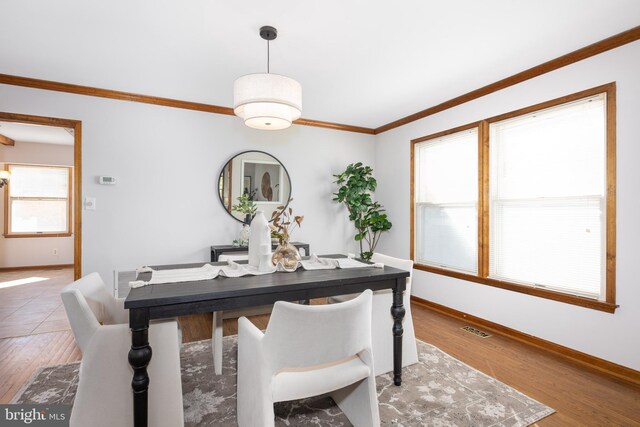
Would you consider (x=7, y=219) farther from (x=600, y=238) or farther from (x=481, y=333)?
(x=600, y=238)

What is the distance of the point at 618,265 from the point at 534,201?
82 cm

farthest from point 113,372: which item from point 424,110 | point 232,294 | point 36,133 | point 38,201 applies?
point 38,201

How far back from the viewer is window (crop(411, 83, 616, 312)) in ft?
8.31

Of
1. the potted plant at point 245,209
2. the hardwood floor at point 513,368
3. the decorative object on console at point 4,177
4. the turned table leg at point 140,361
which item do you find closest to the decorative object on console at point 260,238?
the turned table leg at point 140,361

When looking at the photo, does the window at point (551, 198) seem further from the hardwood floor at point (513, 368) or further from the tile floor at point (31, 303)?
the tile floor at point (31, 303)

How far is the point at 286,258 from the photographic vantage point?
6.90ft

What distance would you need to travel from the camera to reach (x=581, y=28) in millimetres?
2281

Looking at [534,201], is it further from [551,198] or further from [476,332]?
[476,332]

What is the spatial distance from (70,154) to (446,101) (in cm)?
744

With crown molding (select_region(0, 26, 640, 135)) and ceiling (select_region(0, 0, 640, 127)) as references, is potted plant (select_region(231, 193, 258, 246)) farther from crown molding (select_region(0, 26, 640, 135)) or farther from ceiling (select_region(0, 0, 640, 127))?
ceiling (select_region(0, 0, 640, 127))

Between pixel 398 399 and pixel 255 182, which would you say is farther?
pixel 255 182

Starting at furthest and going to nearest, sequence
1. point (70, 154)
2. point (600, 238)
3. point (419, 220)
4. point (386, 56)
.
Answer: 1. point (70, 154)
2. point (419, 220)
3. point (386, 56)
4. point (600, 238)

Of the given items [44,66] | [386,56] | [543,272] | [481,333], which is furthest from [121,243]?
[543,272]

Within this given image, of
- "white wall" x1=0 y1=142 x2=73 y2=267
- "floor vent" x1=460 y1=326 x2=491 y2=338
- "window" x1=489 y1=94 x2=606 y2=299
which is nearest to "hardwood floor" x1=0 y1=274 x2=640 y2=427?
"floor vent" x1=460 y1=326 x2=491 y2=338
